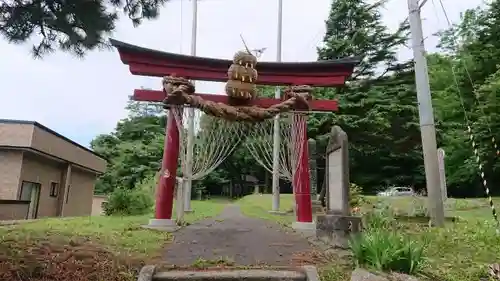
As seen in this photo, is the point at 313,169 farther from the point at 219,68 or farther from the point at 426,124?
the point at 219,68

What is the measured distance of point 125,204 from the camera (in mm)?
13852

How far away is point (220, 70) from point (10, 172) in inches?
339

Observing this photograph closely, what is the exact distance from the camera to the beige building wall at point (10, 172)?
1290 centimetres

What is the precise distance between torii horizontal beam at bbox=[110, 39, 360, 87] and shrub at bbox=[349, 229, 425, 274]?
621cm

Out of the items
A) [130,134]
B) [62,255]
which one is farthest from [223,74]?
[130,134]

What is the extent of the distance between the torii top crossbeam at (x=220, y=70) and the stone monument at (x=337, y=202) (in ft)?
9.17

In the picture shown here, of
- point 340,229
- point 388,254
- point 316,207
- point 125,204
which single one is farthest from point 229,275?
point 316,207

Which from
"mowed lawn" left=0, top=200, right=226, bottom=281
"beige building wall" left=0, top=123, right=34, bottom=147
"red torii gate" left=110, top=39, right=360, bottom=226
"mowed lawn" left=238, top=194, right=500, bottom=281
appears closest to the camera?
"mowed lawn" left=0, top=200, right=226, bottom=281

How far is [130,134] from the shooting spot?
3803 centimetres

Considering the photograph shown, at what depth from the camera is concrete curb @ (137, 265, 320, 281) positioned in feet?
13.9

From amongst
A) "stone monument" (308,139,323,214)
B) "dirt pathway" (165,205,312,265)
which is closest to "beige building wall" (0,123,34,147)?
"dirt pathway" (165,205,312,265)

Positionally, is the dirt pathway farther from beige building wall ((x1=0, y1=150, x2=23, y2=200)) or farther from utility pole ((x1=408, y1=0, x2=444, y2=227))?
beige building wall ((x1=0, y1=150, x2=23, y2=200))

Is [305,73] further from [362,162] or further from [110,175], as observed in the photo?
[110,175]

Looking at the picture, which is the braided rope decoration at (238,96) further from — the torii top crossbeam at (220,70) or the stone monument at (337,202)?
the stone monument at (337,202)
